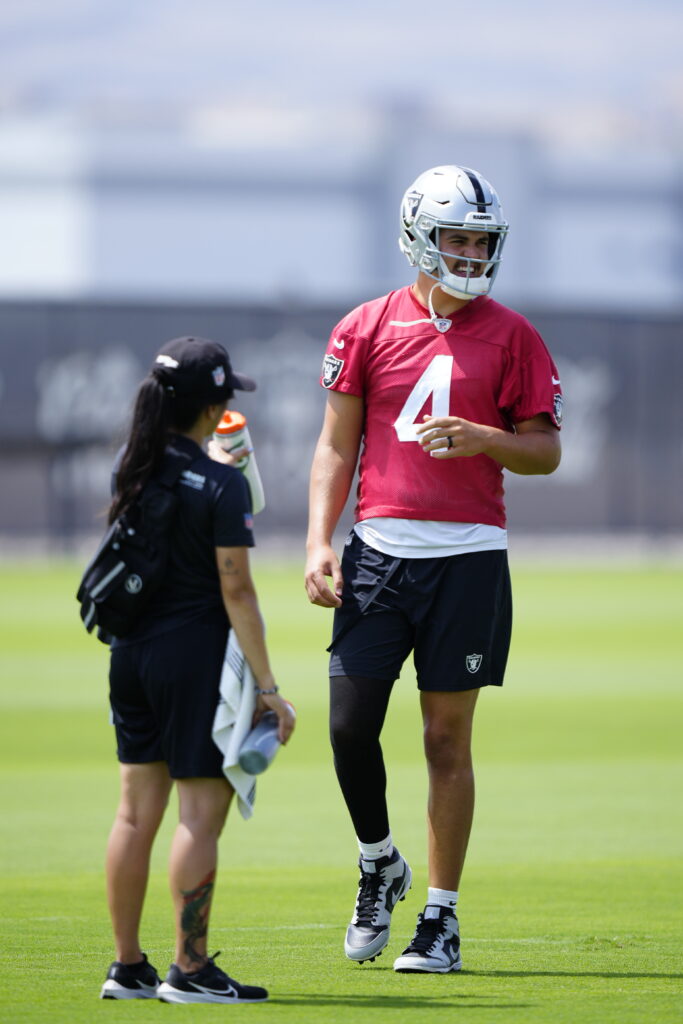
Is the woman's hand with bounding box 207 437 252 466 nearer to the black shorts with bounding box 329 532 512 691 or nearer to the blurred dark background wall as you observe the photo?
the black shorts with bounding box 329 532 512 691

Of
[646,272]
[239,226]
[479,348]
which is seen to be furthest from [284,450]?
[646,272]

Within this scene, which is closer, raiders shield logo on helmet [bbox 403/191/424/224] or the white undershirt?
the white undershirt

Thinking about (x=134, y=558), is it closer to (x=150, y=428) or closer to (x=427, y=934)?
(x=150, y=428)

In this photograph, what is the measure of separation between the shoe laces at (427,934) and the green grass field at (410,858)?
0.36ft

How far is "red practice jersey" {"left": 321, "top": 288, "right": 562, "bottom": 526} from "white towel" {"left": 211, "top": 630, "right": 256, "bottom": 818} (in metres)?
0.91

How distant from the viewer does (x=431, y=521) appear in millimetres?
4961

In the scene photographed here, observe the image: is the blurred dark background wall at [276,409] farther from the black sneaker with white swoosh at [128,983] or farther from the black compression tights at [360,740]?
the black sneaker with white swoosh at [128,983]

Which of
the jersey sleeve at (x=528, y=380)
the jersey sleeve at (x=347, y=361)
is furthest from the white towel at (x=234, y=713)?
the jersey sleeve at (x=528, y=380)

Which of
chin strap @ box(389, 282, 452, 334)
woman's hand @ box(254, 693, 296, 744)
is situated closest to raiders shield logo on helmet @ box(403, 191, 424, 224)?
chin strap @ box(389, 282, 452, 334)

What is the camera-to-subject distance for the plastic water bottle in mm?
4152

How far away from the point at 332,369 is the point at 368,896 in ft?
4.98

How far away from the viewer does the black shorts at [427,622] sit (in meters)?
4.90

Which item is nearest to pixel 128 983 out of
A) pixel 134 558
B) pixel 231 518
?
pixel 134 558

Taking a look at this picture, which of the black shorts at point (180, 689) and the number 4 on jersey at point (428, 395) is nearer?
the black shorts at point (180, 689)
